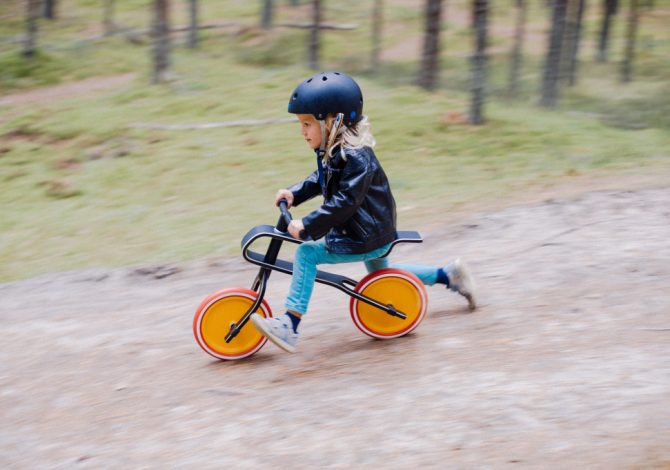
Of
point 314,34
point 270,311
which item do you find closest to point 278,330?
point 270,311

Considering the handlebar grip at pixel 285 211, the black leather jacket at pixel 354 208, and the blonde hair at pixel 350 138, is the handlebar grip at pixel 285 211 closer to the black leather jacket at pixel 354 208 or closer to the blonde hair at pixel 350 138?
the black leather jacket at pixel 354 208

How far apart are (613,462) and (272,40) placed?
28.2 meters

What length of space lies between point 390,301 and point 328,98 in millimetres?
→ 1406

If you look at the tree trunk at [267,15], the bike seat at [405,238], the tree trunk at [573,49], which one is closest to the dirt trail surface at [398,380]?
the bike seat at [405,238]

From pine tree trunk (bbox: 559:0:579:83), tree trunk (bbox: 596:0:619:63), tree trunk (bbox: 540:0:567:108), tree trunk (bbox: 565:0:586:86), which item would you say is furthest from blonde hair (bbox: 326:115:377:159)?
tree trunk (bbox: 596:0:619:63)

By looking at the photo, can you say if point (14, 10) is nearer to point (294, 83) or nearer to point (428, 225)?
point (294, 83)

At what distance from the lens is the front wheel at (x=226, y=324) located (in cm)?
488

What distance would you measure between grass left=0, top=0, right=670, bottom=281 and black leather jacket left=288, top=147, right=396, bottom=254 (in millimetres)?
3891

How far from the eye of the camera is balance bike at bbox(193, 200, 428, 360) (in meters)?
4.88

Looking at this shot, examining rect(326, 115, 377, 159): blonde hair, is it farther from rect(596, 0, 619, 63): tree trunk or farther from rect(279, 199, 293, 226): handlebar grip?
rect(596, 0, 619, 63): tree trunk

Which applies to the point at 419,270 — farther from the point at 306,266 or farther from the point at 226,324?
the point at 226,324

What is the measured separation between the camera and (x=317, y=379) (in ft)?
14.8

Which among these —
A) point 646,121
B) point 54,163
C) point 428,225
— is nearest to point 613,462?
point 428,225

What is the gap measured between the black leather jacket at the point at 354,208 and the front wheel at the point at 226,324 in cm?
70
